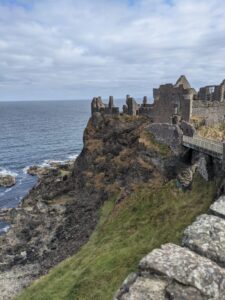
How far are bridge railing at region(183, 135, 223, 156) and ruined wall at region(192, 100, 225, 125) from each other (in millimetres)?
11640

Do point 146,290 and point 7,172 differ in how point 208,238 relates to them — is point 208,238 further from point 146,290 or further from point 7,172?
point 7,172

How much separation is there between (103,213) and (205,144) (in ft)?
69.8

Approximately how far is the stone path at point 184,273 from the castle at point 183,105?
38896 millimetres

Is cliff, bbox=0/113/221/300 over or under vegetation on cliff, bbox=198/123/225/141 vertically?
under

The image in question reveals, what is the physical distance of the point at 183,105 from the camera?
58219 mm

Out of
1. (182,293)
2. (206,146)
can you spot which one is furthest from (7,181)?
(182,293)

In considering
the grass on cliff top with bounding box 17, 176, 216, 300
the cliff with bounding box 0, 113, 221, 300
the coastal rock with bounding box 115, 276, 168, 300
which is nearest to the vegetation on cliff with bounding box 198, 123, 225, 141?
the cliff with bounding box 0, 113, 221, 300

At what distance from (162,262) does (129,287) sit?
229 cm

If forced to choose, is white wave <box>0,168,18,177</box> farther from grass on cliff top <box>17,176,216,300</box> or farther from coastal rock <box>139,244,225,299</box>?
coastal rock <box>139,244,225,299</box>

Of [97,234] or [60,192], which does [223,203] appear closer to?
[97,234]

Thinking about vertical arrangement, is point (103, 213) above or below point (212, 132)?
below

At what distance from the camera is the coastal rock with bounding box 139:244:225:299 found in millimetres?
16891

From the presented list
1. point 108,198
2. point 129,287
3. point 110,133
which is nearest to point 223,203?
point 129,287

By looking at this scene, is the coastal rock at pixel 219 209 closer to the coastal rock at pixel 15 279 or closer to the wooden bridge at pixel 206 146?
the wooden bridge at pixel 206 146
